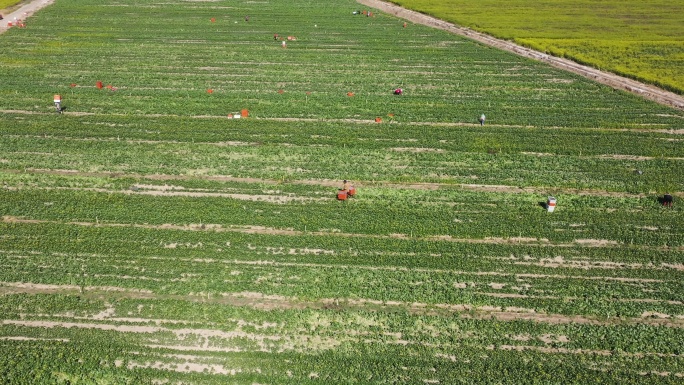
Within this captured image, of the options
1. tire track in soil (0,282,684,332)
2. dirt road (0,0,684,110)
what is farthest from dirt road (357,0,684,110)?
tire track in soil (0,282,684,332)

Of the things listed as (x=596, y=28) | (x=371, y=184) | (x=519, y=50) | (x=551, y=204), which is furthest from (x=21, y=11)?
(x=596, y=28)

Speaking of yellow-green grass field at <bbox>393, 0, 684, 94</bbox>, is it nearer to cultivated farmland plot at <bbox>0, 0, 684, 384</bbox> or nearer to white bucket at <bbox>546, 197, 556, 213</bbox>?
cultivated farmland plot at <bbox>0, 0, 684, 384</bbox>

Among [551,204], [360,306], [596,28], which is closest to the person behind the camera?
[360,306]

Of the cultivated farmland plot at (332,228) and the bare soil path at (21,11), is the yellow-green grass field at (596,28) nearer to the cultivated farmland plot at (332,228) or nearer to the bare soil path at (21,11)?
the cultivated farmland plot at (332,228)

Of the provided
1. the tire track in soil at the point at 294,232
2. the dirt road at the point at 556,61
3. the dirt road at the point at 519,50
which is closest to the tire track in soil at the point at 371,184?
the tire track in soil at the point at 294,232

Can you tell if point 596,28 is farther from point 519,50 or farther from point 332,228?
point 332,228

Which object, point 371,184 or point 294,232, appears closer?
point 294,232
